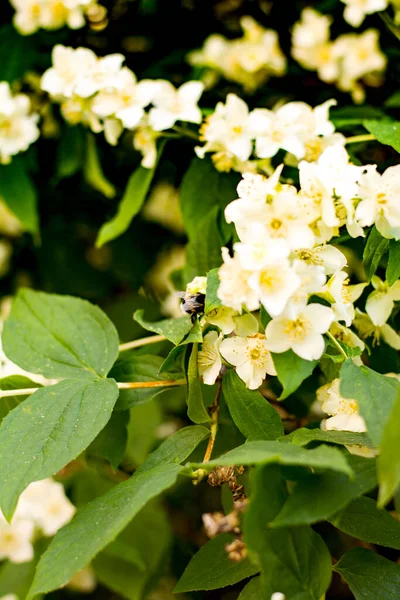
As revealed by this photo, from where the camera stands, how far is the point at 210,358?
0.86 m

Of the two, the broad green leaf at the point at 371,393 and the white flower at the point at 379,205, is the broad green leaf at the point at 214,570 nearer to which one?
the broad green leaf at the point at 371,393

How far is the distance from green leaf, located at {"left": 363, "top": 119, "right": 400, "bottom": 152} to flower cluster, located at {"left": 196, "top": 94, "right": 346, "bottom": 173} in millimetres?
50

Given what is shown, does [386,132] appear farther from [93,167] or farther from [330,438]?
[93,167]

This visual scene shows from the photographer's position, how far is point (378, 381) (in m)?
0.73

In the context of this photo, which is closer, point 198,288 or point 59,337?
point 198,288

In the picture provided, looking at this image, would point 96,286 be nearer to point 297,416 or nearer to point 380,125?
point 297,416

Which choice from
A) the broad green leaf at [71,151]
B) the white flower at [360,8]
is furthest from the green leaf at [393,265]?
the broad green leaf at [71,151]

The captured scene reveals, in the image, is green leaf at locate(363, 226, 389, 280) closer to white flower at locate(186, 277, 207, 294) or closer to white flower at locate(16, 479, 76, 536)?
white flower at locate(186, 277, 207, 294)

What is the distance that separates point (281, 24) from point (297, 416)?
2.82ft

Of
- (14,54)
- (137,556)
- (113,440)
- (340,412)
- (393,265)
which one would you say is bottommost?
(137,556)

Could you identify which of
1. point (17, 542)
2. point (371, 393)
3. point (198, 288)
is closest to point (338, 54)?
point (198, 288)

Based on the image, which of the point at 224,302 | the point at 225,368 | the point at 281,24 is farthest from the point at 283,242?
the point at 281,24

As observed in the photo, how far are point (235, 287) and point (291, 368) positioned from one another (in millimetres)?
112

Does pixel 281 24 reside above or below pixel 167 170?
above
